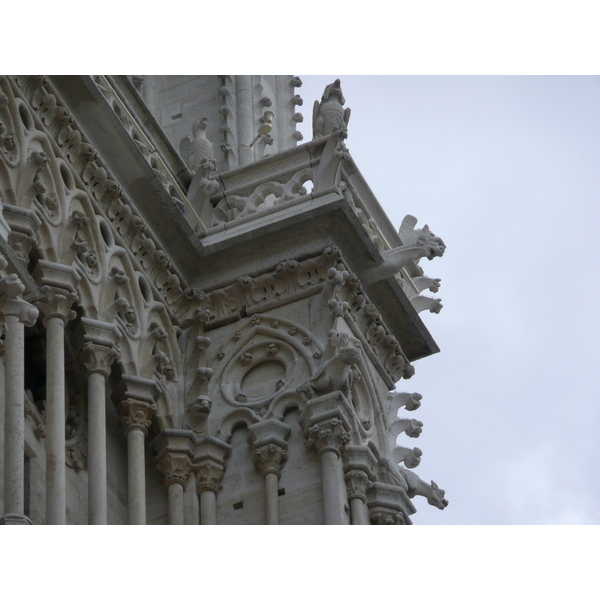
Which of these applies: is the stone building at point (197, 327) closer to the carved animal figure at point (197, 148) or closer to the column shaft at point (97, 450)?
the column shaft at point (97, 450)

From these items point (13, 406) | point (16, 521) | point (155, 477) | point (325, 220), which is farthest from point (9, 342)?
point (325, 220)

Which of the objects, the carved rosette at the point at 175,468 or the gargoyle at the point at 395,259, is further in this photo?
the gargoyle at the point at 395,259

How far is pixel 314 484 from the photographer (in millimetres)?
14891

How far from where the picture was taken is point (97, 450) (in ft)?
45.3

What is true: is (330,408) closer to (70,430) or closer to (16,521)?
(70,430)

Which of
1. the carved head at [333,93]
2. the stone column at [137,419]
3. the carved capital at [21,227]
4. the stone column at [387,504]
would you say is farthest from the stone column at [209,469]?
the carved head at [333,93]

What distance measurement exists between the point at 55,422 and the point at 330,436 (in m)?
2.40

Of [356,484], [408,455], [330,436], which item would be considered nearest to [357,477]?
[356,484]

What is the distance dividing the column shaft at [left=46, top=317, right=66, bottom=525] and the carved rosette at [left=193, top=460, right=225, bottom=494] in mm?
1726

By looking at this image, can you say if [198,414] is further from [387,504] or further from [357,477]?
[387,504]

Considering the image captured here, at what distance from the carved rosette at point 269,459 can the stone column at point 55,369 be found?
1705 millimetres

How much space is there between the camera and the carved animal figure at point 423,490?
16.1 metres

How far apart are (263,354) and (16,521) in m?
4.22

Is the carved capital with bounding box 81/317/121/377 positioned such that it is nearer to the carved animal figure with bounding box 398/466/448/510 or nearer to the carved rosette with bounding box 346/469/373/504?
the carved rosette with bounding box 346/469/373/504
